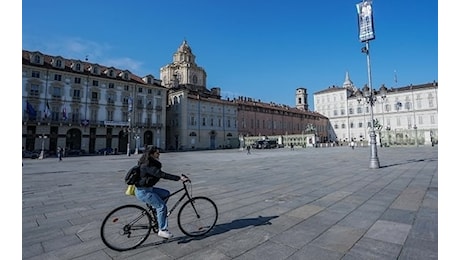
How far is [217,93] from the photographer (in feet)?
236

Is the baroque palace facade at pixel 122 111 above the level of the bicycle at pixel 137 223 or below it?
above

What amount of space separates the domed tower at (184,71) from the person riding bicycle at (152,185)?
211ft

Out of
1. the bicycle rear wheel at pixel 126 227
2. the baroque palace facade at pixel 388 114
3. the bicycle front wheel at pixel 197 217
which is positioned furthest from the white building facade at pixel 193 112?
the bicycle rear wheel at pixel 126 227

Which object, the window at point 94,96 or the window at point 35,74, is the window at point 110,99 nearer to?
the window at point 94,96

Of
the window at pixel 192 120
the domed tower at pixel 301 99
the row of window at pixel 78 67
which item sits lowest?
the window at pixel 192 120

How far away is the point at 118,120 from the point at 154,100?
8289 mm

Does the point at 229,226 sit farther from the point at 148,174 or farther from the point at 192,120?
the point at 192,120

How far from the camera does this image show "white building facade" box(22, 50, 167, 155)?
3662cm

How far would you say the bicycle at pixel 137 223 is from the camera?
12.1 feet

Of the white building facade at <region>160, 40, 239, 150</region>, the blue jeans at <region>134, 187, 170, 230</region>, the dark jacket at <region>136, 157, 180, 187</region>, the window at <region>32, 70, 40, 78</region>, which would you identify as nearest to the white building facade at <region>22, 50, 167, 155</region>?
the window at <region>32, 70, 40, 78</region>

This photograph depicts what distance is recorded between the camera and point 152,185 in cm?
376

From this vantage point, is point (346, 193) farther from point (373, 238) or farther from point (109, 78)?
point (109, 78)

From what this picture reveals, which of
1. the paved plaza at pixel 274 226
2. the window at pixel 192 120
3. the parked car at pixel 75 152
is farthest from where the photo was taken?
the window at pixel 192 120
